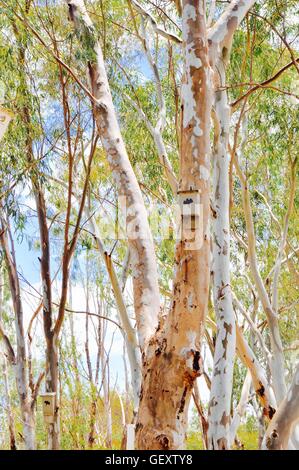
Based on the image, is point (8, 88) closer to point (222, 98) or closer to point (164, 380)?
point (222, 98)

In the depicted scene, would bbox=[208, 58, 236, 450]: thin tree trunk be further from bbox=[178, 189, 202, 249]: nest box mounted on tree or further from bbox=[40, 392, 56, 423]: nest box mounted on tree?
bbox=[40, 392, 56, 423]: nest box mounted on tree

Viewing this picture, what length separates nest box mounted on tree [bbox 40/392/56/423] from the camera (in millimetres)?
4074

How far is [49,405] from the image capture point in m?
4.11

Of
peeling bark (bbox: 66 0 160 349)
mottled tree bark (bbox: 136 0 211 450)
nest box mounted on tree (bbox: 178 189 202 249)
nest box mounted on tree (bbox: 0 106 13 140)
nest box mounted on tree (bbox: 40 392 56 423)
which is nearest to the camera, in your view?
mottled tree bark (bbox: 136 0 211 450)

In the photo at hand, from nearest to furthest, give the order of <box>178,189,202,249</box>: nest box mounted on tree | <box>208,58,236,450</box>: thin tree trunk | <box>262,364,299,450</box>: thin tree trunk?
<box>178,189,202,249</box>: nest box mounted on tree
<box>262,364,299,450</box>: thin tree trunk
<box>208,58,236,450</box>: thin tree trunk

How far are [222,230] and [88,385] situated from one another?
224 inches

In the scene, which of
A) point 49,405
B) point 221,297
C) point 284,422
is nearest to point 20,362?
point 49,405

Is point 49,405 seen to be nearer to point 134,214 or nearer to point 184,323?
point 134,214

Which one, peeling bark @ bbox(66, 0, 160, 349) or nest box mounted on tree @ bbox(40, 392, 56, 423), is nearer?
peeling bark @ bbox(66, 0, 160, 349)

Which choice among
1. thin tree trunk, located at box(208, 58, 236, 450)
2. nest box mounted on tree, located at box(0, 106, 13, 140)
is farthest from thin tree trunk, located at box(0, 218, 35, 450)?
nest box mounted on tree, located at box(0, 106, 13, 140)

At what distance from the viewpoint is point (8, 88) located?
493 centimetres

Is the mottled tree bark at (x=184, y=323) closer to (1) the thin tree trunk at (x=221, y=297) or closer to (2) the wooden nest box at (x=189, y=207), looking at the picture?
(2) the wooden nest box at (x=189, y=207)
